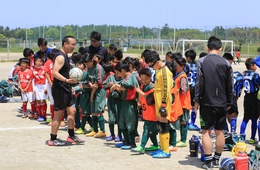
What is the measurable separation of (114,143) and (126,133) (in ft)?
1.87

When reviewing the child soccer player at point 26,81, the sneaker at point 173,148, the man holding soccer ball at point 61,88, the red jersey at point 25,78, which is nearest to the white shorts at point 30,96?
the child soccer player at point 26,81

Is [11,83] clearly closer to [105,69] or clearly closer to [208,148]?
[105,69]

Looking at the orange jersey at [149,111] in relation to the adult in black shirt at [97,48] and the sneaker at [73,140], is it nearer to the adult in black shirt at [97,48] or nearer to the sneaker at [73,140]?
the sneaker at [73,140]

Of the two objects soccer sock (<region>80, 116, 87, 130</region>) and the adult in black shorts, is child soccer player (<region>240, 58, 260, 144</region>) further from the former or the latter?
soccer sock (<region>80, 116, 87, 130</region>)

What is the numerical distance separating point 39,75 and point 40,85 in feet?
0.84

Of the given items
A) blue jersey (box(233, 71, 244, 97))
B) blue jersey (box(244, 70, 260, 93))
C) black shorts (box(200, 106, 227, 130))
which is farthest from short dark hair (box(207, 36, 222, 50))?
blue jersey (box(233, 71, 244, 97))

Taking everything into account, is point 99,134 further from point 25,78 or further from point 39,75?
point 25,78

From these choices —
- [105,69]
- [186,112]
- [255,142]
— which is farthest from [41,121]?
[255,142]

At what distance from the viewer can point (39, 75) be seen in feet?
37.0

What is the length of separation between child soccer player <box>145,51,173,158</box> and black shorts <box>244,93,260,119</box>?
90.2 inches

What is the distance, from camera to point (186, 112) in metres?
8.70

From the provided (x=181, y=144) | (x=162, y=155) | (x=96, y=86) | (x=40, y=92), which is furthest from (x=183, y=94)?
(x=40, y=92)

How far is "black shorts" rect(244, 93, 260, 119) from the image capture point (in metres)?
8.88

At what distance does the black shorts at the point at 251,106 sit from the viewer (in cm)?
888
